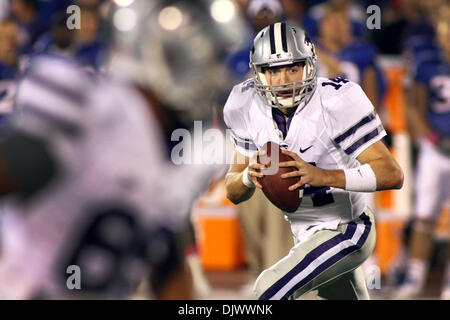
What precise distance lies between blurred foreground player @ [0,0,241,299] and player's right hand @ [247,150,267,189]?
0.17m

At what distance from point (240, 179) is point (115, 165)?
47 cm

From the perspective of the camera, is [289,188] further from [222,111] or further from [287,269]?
[222,111]

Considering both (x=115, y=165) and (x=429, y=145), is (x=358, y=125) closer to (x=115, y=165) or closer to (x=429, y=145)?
(x=115, y=165)

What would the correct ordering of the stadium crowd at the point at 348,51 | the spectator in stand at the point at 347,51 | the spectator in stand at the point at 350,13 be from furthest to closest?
the spectator in stand at the point at 350,13
the spectator in stand at the point at 347,51
the stadium crowd at the point at 348,51

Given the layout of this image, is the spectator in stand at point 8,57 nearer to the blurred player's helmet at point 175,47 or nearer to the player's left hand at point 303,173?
the blurred player's helmet at point 175,47

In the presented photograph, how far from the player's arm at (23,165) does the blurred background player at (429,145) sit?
2750 millimetres

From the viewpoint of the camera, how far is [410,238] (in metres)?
4.17

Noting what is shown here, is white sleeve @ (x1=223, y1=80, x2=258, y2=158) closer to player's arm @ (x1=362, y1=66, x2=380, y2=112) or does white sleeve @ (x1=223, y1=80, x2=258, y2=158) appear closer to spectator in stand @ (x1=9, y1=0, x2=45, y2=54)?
player's arm @ (x1=362, y1=66, x2=380, y2=112)

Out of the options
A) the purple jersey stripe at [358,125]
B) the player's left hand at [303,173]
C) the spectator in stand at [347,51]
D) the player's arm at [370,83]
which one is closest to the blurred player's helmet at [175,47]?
the player's left hand at [303,173]

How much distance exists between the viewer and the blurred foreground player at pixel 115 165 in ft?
6.32

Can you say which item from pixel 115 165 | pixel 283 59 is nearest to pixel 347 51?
pixel 283 59

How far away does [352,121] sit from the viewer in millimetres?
2432

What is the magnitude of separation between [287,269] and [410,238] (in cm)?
189

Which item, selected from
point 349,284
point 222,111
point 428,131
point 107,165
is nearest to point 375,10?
point 428,131
